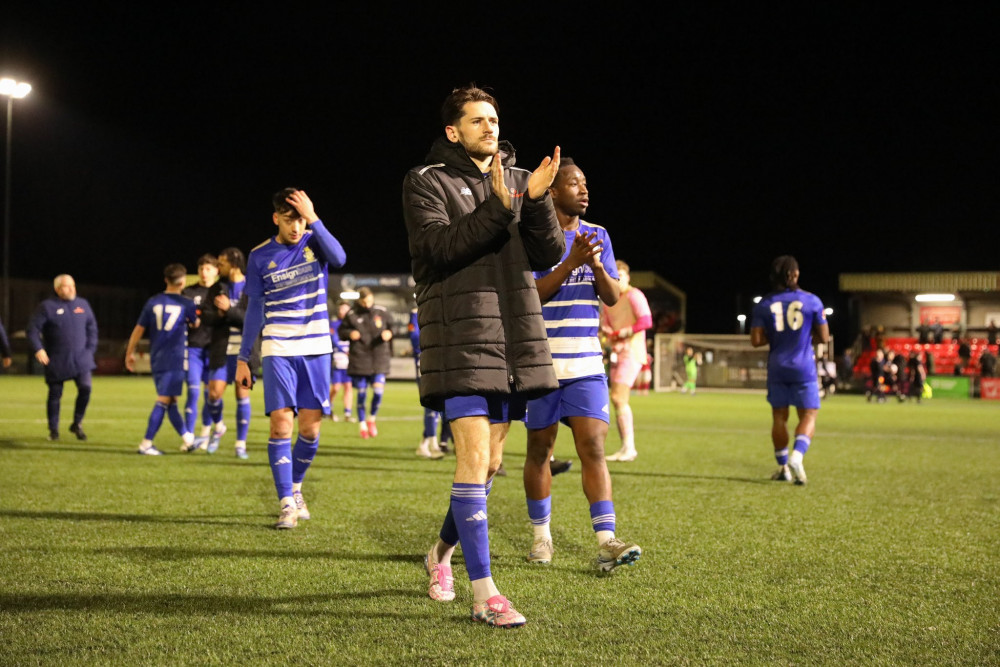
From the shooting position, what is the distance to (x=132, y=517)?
661 centimetres

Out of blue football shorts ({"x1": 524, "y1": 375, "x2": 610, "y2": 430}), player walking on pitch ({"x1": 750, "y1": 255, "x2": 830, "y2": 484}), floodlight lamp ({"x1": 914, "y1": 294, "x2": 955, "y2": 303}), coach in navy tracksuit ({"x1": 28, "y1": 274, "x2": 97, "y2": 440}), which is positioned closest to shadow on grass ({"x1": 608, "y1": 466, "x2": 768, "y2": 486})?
player walking on pitch ({"x1": 750, "y1": 255, "x2": 830, "y2": 484})

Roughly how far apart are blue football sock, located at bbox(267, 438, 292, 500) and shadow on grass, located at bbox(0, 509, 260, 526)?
0.27 meters

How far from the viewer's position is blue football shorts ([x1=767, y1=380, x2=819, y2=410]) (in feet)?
29.8

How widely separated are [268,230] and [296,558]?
5641cm

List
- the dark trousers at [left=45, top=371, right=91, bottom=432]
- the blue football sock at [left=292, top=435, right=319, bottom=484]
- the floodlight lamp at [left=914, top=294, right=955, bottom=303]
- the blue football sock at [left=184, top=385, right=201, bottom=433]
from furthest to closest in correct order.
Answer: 1. the floodlight lamp at [left=914, top=294, right=955, bottom=303]
2. the dark trousers at [left=45, top=371, right=91, bottom=432]
3. the blue football sock at [left=184, top=385, right=201, bottom=433]
4. the blue football sock at [left=292, top=435, right=319, bottom=484]

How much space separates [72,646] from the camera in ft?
11.6

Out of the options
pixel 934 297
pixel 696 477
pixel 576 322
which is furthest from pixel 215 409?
pixel 934 297

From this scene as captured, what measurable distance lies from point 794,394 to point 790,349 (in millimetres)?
420

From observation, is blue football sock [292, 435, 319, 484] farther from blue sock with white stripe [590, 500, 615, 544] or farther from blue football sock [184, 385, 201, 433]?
blue football sock [184, 385, 201, 433]

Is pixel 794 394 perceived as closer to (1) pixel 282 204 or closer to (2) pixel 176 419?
(1) pixel 282 204

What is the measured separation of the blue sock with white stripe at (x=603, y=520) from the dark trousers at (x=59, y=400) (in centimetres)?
985

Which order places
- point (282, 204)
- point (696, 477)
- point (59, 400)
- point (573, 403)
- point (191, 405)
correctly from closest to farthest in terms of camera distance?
1. point (573, 403)
2. point (282, 204)
3. point (696, 477)
4. point (191, 405)
5. point (59, 400)

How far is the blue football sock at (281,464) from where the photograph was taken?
6.49 meters

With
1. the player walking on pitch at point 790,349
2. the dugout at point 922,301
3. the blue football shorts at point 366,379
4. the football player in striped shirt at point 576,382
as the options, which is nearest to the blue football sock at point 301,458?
the football player in striped shirt at point 576,382
